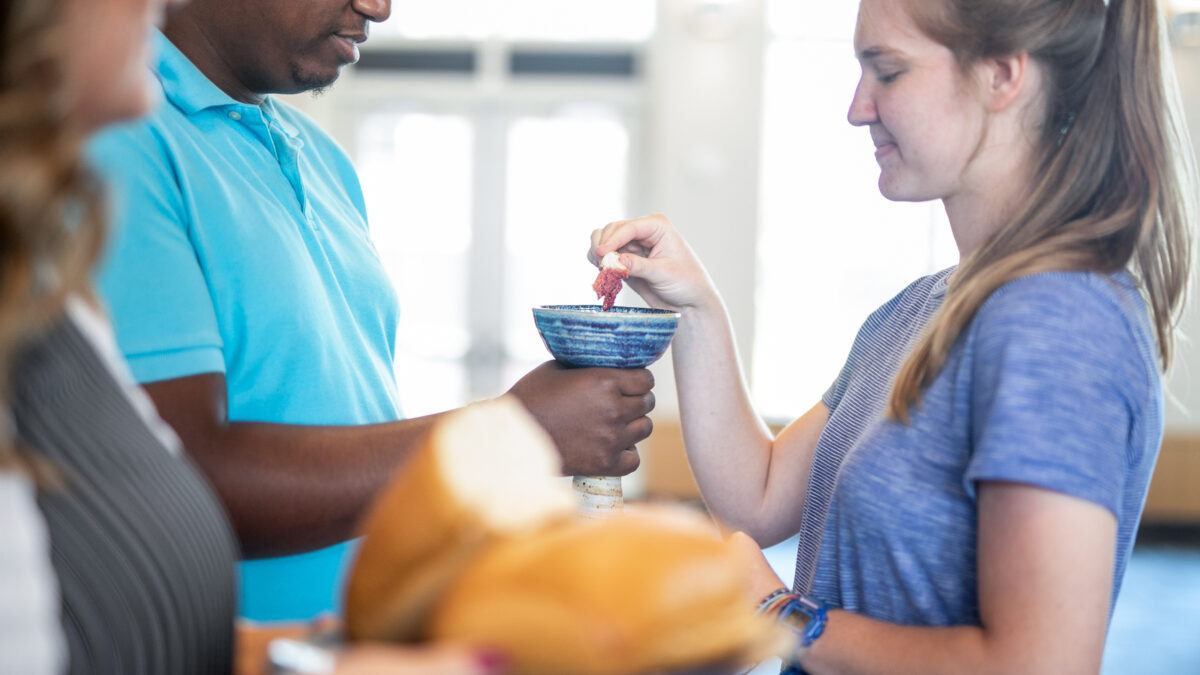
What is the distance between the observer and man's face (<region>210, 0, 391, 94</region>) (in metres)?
1.48

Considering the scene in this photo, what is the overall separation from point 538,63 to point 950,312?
5702 millimetres

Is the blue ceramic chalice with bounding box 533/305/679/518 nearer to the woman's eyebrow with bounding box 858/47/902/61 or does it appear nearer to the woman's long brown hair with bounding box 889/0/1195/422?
the woman's long brown hair with bounding box 889/0/1195/422

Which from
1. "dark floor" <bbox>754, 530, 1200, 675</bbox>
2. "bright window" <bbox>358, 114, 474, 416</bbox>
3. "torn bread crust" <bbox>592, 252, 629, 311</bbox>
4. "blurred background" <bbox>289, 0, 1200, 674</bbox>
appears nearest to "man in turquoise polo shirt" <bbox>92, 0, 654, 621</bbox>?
"torn bread crust" <bbox>592, 252, 629, 311</bbox>

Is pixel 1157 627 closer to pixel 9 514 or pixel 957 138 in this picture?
pixel 957 138

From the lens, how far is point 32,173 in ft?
2.12

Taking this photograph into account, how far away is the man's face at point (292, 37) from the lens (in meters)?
1.48

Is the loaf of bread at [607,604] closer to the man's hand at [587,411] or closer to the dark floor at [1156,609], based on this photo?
the man's hand at [587,411]

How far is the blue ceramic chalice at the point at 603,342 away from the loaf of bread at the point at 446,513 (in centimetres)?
65

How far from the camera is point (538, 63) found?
21.8ft

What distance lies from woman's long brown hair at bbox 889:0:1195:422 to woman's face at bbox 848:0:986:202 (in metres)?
0.02

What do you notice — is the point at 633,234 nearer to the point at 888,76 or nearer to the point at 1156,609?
the point at 888,76

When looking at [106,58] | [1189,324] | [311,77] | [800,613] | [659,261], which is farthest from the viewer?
[1189,324]

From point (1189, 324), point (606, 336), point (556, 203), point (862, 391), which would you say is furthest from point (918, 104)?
point (1189, 324)

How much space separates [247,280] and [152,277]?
0.15 metres
